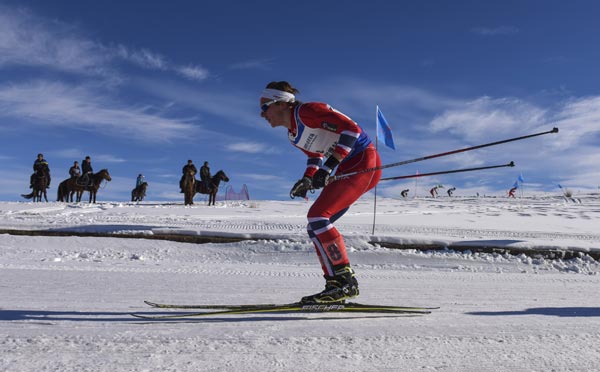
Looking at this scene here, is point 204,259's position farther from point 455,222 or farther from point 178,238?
point 455,222

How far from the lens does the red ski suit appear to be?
390 centimetres

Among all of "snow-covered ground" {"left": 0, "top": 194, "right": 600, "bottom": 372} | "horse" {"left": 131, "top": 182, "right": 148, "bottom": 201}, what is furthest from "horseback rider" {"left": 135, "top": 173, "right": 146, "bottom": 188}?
"snow-covered ground" {"left": 0, "top": 194, "right": 600, "bottom": 372}

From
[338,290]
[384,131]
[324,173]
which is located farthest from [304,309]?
[384,131]

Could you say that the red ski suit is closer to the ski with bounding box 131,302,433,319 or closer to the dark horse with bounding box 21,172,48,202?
the ski with bounding box 131,302,433,319

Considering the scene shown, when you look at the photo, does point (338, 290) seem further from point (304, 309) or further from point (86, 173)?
point (86, 173)

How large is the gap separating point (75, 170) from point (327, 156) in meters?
25.2

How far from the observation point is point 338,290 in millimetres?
3822

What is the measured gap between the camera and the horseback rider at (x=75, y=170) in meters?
25.6

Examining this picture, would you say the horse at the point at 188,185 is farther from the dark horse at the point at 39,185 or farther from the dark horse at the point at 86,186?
the dark horse at the point at 39,185

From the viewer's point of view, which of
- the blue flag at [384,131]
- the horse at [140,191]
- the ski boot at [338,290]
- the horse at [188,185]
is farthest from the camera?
the horse at [140,191]

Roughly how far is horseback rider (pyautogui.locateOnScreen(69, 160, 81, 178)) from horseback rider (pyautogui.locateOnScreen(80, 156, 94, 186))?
0.71 m

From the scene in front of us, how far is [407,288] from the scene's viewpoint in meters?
5.29

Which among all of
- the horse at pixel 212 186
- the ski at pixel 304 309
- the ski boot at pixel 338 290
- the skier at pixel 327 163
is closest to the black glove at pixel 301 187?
the skier at pixel 327 163

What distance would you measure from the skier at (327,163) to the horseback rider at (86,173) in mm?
23164
